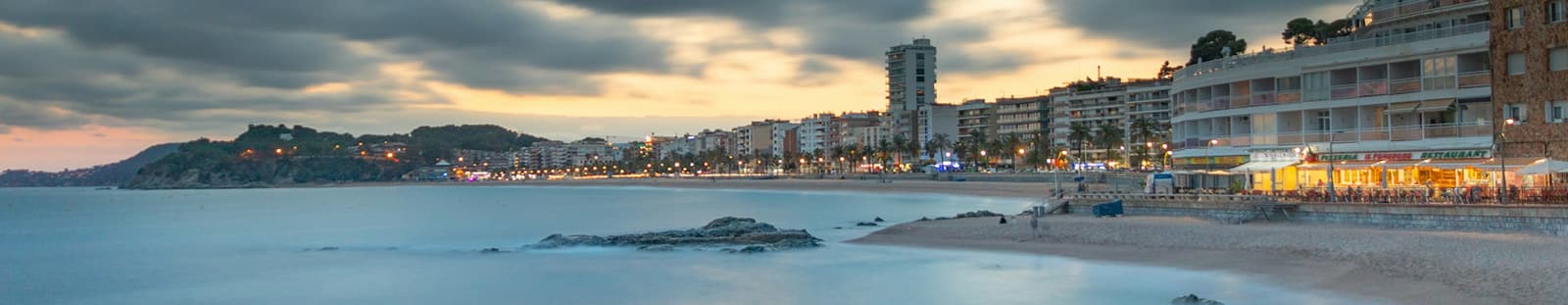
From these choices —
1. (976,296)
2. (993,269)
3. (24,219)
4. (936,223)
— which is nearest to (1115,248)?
A: (993,269)

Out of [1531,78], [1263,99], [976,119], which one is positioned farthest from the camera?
[976,119]

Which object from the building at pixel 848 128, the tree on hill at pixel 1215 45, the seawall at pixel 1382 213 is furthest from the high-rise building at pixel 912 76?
the seawall at pixel 1382 213

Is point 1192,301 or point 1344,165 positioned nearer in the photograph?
point 1192,301

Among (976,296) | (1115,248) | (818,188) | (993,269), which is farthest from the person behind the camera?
(818,188)

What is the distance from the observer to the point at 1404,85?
34.9 m

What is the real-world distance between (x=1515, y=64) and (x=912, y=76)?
15626cm

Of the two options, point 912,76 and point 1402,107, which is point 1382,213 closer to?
Result: point 1402,107

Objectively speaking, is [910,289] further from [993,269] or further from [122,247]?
[122,247]

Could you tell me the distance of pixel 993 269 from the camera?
88.2 feet

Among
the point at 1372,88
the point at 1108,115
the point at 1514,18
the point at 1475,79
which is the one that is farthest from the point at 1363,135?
the point at 1108,115

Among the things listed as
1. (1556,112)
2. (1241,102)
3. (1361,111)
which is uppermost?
(1241,102)

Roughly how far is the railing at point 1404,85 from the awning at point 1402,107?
0.39 m

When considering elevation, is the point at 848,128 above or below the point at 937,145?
above

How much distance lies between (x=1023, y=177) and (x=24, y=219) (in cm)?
8457
